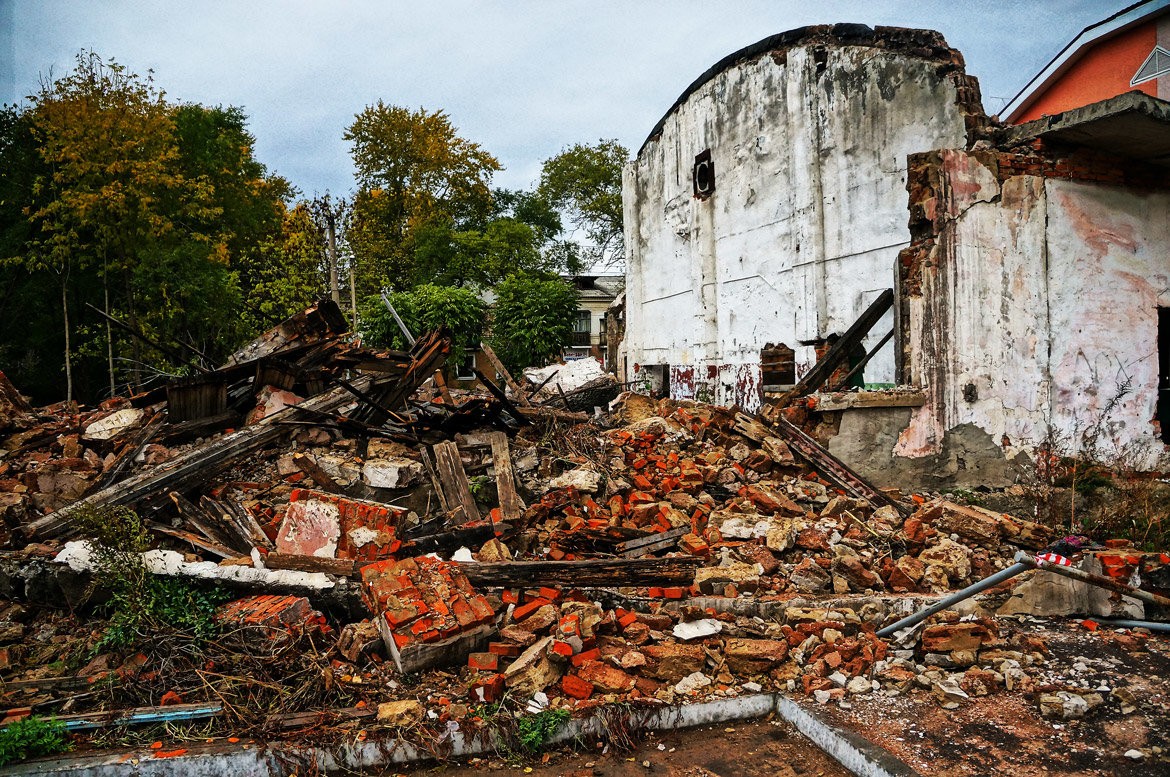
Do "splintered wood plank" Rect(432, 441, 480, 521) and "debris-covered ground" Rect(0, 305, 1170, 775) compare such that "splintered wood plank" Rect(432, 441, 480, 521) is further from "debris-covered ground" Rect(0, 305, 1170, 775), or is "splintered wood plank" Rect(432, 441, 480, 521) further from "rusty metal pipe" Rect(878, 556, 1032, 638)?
"rusty metal pipe" Rect(878, 556, 1032, 638)

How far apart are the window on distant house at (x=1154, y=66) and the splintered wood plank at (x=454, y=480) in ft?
61.0

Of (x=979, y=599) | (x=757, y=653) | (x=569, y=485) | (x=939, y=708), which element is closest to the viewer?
(x=939, y=708)

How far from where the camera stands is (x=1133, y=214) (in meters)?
7.56

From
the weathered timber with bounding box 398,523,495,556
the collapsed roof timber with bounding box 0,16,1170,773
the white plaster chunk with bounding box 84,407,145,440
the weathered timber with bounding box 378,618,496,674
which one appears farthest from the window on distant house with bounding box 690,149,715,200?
the weathered timber with bounding box 378,618,496,674

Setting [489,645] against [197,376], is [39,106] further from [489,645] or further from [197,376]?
[489,645]

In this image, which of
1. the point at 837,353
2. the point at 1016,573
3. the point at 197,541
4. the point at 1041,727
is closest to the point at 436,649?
the point at 197,541

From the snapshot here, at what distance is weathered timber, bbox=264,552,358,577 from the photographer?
5.02 metres

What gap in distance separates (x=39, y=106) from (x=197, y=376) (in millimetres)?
12742

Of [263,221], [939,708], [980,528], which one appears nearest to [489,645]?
[939,708]

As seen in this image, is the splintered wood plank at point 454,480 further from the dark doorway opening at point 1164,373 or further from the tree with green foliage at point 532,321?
the tree with green foliage at point 532,321

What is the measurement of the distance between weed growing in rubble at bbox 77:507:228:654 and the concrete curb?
3.22 feet

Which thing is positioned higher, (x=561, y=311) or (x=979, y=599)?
(x=561, y=311)

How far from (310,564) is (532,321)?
17774 millimetres

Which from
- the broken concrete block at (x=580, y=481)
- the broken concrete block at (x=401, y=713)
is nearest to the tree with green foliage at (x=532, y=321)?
the broken concrete block at (x=580, y=481)
